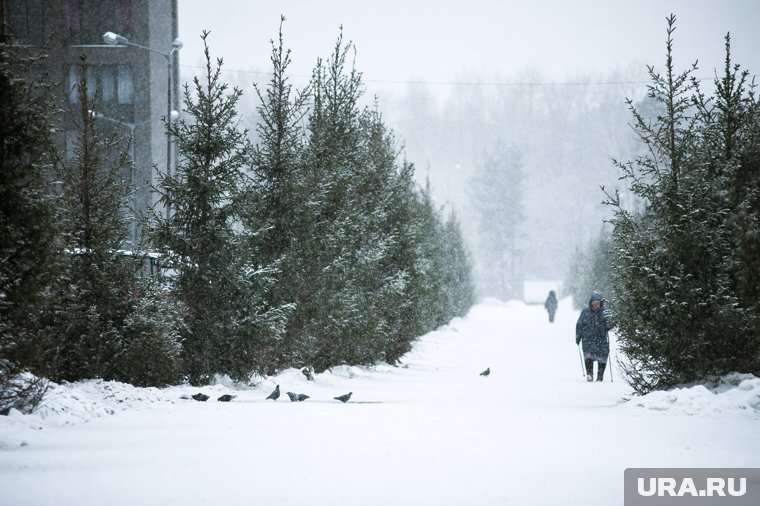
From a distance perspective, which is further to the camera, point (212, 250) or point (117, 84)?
point (117, 84)

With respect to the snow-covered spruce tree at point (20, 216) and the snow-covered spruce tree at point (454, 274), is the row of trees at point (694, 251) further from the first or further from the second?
the snow-covered spruce tree at point (454, 274)

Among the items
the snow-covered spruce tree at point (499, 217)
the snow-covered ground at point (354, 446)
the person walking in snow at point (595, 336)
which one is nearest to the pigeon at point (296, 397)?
the snow-covered ground at point (354, 446)

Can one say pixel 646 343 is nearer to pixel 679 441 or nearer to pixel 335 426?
pixel 679 441

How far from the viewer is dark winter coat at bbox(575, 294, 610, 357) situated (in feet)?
54.1

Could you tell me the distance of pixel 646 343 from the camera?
35.0 feet

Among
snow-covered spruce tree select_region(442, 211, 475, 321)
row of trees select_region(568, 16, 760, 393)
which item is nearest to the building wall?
snow-covered spruce tree select_region(442, 211, 475, 321)

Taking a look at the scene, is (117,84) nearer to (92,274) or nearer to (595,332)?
(92,274)

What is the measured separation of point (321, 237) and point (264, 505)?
8.99 metres

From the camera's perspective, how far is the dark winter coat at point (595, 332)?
16.5 meters

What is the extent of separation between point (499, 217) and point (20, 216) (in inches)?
4144

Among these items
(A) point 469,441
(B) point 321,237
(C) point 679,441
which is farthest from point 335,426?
(B) point 321,237

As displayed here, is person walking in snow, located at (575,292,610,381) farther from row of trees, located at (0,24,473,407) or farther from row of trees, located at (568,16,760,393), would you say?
row of trees, located at (568,16,760,393)

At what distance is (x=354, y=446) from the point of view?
7641mm

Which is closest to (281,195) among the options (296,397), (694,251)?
(296,397)
